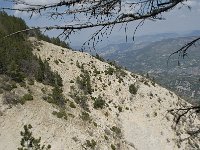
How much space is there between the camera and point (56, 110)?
34125 millimetres

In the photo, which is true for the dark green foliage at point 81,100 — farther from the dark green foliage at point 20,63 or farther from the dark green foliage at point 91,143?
the dark green foliage at point 91,143

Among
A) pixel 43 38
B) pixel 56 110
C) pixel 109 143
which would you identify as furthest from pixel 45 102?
pixel 43 38

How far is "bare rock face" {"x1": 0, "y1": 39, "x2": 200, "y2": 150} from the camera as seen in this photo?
31172 millimetres

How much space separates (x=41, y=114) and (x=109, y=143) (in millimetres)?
6818

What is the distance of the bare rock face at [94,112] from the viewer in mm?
31172

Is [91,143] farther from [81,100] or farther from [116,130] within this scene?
[81,100]

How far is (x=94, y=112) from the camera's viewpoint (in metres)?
39.3

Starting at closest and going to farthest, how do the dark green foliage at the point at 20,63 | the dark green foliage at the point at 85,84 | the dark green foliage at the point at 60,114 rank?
the dark green foliage at the point at 60,114 → the dark green foliage at the point at 20,63 → the dark green foliage at the point at 85,84

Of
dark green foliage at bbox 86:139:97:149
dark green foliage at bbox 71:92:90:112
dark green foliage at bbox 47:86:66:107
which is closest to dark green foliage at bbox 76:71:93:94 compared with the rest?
dark green foliage at bbox 71:92:90:112

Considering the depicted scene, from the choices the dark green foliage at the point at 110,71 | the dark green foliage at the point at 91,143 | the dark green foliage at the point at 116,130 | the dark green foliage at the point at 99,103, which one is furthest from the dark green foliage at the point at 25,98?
the dark green foliage at the point at 110,71

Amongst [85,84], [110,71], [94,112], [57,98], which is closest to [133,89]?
[110,71]

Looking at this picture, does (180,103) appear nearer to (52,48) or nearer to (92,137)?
(52,48)

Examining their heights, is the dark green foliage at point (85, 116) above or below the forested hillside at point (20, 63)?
below

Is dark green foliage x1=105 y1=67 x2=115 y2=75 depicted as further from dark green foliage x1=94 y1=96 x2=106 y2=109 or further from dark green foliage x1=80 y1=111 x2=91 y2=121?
dark green foliage x1=80 y1=111 x2=91 y2=121
